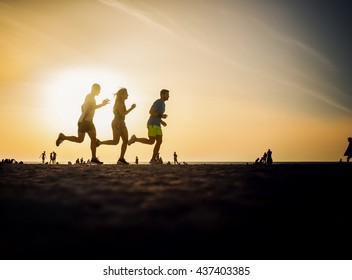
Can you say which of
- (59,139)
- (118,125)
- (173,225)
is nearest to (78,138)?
(59,139)

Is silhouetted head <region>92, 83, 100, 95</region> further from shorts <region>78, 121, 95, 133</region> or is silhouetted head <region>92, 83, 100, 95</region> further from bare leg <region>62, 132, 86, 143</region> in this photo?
bare leg <region>62, 132, 86, 143</region>

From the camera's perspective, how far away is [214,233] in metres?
2.36

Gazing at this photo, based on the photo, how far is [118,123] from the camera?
1264 centimetres

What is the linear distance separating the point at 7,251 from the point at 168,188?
2.63 m

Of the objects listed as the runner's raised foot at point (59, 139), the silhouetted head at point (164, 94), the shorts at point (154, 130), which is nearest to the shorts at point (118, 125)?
the shorts at point (154, 130)

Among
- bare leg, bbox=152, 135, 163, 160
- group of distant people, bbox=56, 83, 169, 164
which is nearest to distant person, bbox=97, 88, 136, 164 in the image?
group of distant people, bbox=56, 83, 169, 164

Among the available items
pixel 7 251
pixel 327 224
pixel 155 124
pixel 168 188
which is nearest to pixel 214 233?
pixel 327 224

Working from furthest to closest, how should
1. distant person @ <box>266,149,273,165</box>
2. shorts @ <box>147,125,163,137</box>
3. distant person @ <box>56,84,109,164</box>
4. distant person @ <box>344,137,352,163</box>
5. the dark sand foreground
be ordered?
distant person @ <box>266,149,273,165</box> < distant person @ <box>344,137,352,163</box> < shorts @ <box>147,125,163,137</box> < distant person @ <box>56,84,109,164</box> < the dark sand foreground

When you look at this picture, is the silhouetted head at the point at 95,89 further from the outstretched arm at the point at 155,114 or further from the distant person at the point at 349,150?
the distant person at the point at 349,150

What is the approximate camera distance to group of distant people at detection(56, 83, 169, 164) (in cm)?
1220

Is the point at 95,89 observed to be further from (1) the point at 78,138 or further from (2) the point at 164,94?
(2) the point at 164,94

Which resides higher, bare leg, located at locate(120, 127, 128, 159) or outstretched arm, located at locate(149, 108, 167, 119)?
outstretched arm, located at locate(149, 108, 167, 119)
